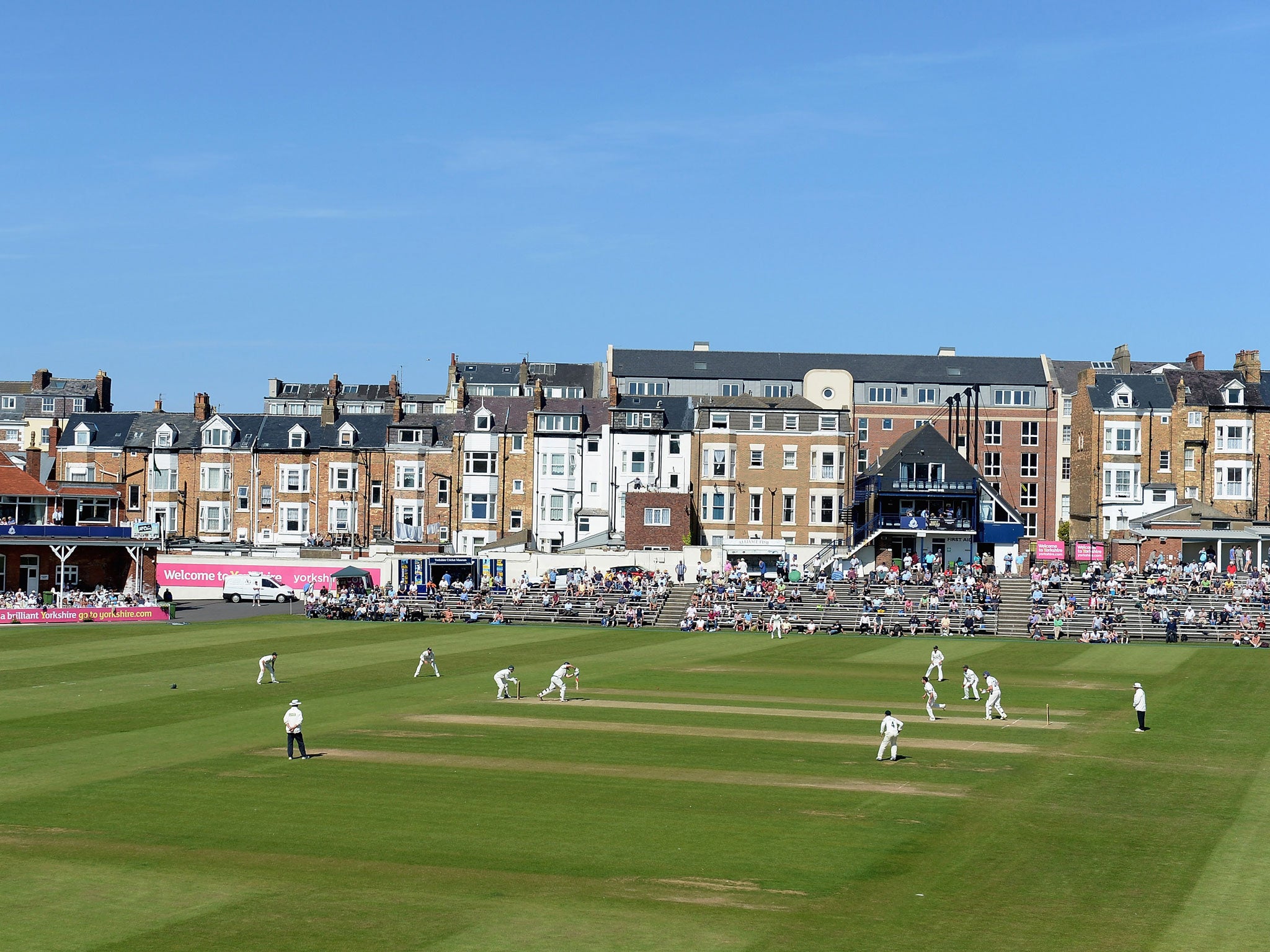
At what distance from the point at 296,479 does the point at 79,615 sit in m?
32.8

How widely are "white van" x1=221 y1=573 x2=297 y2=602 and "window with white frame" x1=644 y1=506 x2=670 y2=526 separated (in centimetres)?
2255

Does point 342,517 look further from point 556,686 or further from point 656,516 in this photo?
point 556,686

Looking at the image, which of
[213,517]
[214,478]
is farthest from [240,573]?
[214,478]

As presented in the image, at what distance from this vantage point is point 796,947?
64.6 ft

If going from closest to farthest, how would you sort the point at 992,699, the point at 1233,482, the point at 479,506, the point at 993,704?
the point at 992,699, the point at 993,704, the point at 1233,482, the point at 479,506

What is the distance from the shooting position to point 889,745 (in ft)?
113

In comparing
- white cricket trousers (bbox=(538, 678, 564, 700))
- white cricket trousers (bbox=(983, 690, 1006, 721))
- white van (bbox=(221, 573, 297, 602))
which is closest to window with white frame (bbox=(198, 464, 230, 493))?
white van (bbox=(221, 573, 297, 602))

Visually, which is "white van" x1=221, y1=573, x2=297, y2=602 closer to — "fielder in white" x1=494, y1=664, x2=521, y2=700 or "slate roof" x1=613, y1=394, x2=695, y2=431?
"slate roof" x1=613, y1=394, x2=695, y2=431

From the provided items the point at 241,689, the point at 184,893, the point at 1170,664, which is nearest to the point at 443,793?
the point at 184,893

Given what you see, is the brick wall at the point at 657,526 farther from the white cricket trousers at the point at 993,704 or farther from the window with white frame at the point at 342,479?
the white cricket trousers at the point at 993,704

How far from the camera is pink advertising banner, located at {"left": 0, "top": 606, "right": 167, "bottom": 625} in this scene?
236 feet

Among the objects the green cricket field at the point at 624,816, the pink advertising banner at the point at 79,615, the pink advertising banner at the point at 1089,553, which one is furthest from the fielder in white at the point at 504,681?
the pink advertising banner at the point at 1089,553

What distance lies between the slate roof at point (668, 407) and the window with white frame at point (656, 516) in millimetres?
9330

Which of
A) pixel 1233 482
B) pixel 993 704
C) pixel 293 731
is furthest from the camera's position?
pixel 1233 482
